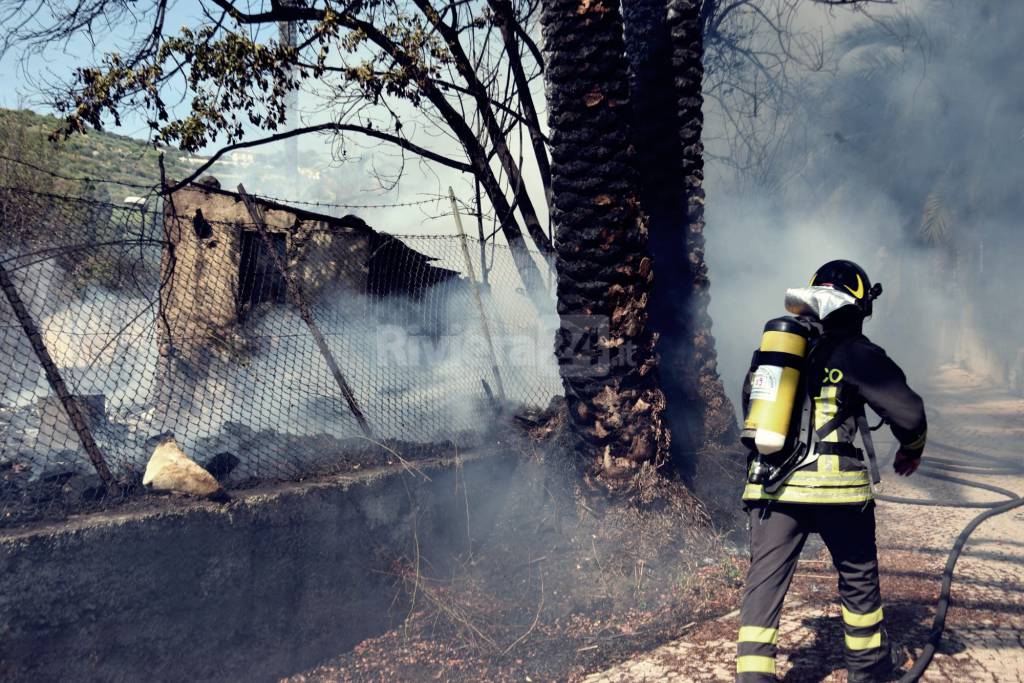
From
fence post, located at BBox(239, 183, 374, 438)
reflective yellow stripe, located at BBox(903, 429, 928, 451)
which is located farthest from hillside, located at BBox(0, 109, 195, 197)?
reflective yellow stripe, located at BBox(903, 429, 928, 451)

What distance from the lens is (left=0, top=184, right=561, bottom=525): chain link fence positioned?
4.48 meters

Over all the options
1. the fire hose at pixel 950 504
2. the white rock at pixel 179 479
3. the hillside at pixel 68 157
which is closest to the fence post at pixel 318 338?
the white rock at pixel 179 479

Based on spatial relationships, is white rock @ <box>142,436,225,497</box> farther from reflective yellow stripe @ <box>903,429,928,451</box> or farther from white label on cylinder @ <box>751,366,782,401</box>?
reflective yellow stripe @ <box>903,429,928,451</box>

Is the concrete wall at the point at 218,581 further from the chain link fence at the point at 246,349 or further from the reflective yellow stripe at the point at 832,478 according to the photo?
the reflective yellow stripe at the point at 832,478

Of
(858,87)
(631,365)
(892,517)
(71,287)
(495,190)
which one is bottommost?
(892,517)

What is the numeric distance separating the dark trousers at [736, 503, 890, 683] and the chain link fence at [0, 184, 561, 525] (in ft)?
8.84

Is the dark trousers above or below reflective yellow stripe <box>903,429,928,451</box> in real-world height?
below

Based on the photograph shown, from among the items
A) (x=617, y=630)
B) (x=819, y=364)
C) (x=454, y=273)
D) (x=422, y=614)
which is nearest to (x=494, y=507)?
(x=422, y=614)

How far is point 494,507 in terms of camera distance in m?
5.32

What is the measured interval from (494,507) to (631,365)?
1448 millimetres

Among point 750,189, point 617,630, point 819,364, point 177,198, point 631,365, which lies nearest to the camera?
point 819,364

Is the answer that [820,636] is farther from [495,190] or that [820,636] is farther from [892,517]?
[495,190]

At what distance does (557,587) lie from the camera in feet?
15.9

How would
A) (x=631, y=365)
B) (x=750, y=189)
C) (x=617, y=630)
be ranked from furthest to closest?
(x=750, y=189), (x=631, y=365), (x=617, y=630)
